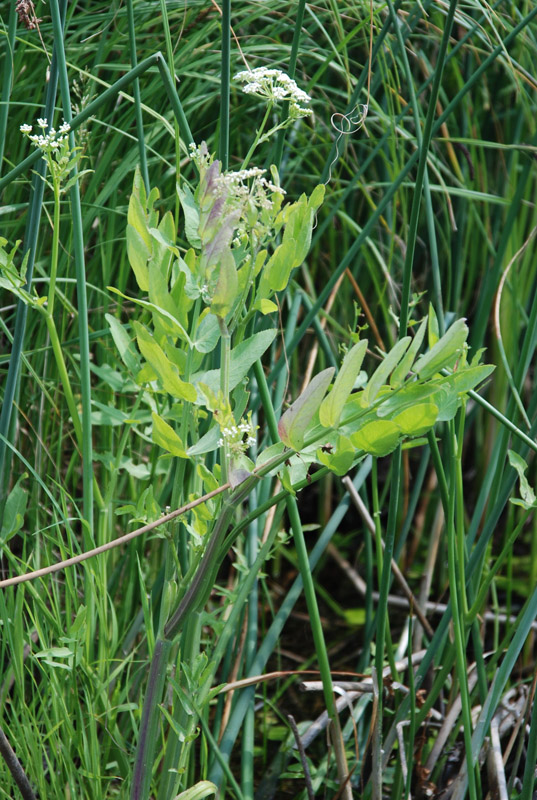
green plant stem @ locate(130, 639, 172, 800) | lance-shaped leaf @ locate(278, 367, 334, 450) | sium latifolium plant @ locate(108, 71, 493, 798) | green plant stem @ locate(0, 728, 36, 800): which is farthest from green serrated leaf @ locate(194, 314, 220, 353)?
green plant stem @ locate(0, 728, 36, 800)

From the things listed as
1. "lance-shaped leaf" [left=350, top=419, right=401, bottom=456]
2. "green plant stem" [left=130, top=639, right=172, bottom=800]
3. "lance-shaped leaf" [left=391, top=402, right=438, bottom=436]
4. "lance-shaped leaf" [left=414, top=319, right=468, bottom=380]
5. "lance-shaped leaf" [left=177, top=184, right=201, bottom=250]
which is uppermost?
"lance-shaped leaf" [left=177, top=184, right=201, bottom=250]

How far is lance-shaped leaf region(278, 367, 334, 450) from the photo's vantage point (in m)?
0.47

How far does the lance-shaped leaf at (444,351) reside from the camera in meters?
0.48

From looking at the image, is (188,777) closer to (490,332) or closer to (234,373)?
(234,373)

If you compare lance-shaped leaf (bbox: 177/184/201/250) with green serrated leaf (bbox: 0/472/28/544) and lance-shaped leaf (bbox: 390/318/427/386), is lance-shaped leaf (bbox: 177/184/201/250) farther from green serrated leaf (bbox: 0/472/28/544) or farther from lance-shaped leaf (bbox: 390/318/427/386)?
green serrated leaf (bbox: 0/472/28/544)

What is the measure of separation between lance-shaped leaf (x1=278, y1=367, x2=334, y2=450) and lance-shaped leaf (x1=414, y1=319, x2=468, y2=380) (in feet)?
0.21

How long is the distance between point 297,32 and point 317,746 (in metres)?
0.94

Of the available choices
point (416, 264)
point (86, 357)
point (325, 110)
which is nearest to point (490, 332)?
point (416, 264)

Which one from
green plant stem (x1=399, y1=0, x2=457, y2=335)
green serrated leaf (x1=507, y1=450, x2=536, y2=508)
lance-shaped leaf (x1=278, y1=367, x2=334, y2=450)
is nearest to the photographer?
lance-shaped leaf (x1=278, y1=367, x2=334, y2=450)

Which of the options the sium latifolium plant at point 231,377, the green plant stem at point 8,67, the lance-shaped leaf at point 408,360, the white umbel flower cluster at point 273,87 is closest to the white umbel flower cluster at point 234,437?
the sium latifolium plant at point 231,377

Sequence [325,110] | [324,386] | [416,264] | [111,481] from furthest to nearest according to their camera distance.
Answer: [416,264] < [325,110] < [111,481] < [324,386]

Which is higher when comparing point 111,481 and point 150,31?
point 150,31

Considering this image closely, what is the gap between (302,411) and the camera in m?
0.48

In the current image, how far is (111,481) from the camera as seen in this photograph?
78cm
